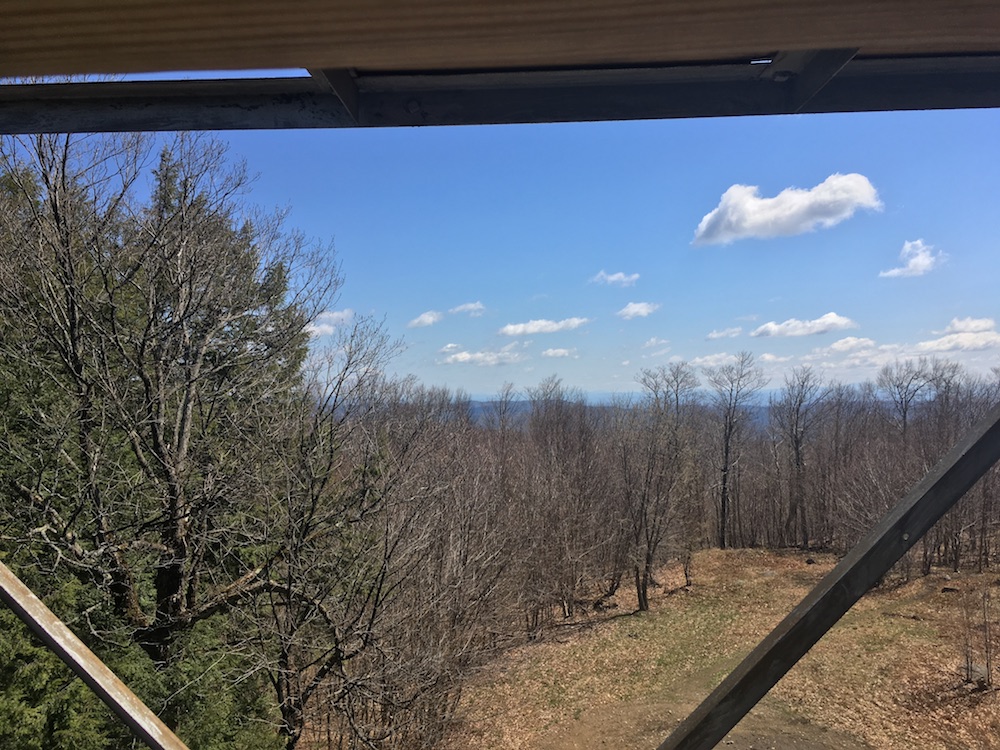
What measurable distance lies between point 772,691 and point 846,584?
66.0ft

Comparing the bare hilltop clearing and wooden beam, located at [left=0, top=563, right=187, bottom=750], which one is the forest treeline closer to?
the bare hilltop clearing

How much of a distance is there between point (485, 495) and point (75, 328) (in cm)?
1071

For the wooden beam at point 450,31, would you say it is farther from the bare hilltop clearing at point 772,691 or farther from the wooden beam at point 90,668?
the bare hilltop clearing at point 772,691

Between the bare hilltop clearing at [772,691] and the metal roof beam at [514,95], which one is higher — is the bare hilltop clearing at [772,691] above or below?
below

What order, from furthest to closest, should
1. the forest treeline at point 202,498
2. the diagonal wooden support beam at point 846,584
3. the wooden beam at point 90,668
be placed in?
the forest treeline at point 202,498 < the wooden beam at point 90,668 < the diagonal wooden support beam at point 846,584

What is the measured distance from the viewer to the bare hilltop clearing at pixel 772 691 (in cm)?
1318

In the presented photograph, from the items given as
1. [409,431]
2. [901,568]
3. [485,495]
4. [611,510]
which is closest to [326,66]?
[409,431]

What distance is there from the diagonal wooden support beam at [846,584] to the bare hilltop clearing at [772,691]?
13826 mm

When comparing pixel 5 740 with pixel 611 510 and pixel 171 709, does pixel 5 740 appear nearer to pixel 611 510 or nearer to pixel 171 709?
pixel 171 709

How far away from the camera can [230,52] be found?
3.34ft

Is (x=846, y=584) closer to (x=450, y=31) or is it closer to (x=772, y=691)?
(x=450, y=31)

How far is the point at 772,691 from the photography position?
17.1 meters

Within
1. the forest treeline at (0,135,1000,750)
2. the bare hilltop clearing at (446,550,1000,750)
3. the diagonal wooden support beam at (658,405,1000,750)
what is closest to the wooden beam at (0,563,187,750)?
the diagonal wooden support beam at (658,405,1000,750)

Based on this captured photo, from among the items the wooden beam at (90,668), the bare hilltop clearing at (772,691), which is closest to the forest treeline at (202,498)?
the bare hilltop clearing at (772,691)
